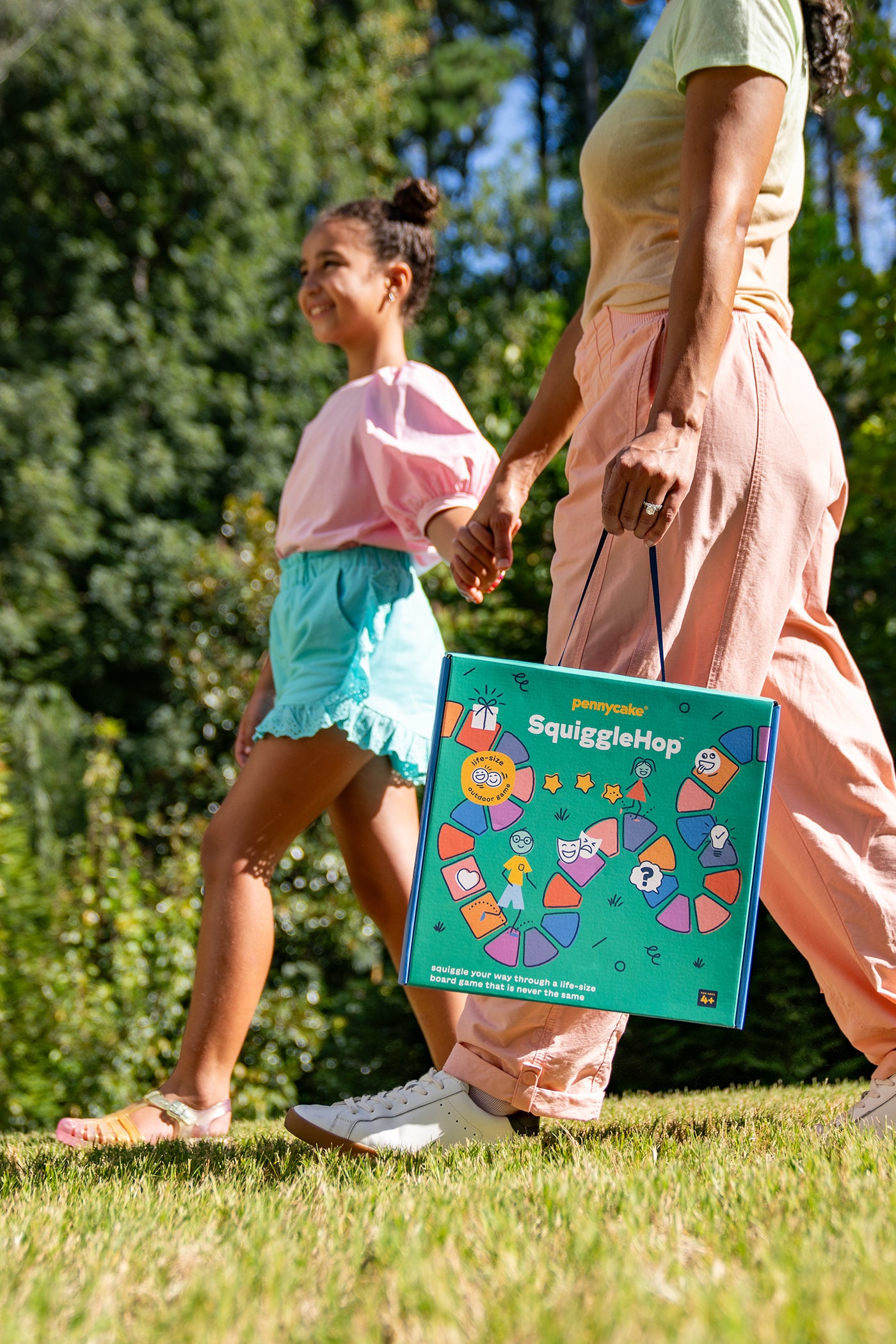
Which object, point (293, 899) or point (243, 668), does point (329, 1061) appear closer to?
A: point (293, 899)

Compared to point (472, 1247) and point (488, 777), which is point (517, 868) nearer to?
point (488, 777)

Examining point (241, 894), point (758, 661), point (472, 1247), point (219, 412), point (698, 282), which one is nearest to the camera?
point (472, 1247)

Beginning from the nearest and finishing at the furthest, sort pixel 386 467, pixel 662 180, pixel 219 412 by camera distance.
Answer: pixel 662 180 → pixel 386 467 → pixel 219 412

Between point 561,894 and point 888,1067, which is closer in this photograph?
point 561,894

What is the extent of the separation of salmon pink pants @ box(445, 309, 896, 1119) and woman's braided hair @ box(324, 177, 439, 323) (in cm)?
145

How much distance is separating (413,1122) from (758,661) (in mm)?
905

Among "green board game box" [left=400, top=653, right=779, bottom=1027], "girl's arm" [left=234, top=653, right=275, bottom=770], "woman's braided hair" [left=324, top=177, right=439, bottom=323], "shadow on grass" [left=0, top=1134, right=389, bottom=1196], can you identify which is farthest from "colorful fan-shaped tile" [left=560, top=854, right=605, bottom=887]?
"woman's braided hair" [left=324, top=177, right=439, bottom=323]

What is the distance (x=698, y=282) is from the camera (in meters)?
1.80

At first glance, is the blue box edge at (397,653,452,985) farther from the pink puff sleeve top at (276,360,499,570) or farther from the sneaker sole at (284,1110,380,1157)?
the pink puff sleeve top at (276,360,499,570)

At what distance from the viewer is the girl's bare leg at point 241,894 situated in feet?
8.15

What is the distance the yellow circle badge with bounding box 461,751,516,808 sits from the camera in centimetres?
170

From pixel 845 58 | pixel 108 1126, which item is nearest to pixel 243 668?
pixel 108 1126

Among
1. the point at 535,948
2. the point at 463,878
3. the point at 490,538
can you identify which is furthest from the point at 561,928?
the point at 490,538

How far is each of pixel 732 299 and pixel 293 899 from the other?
17.8 ft
